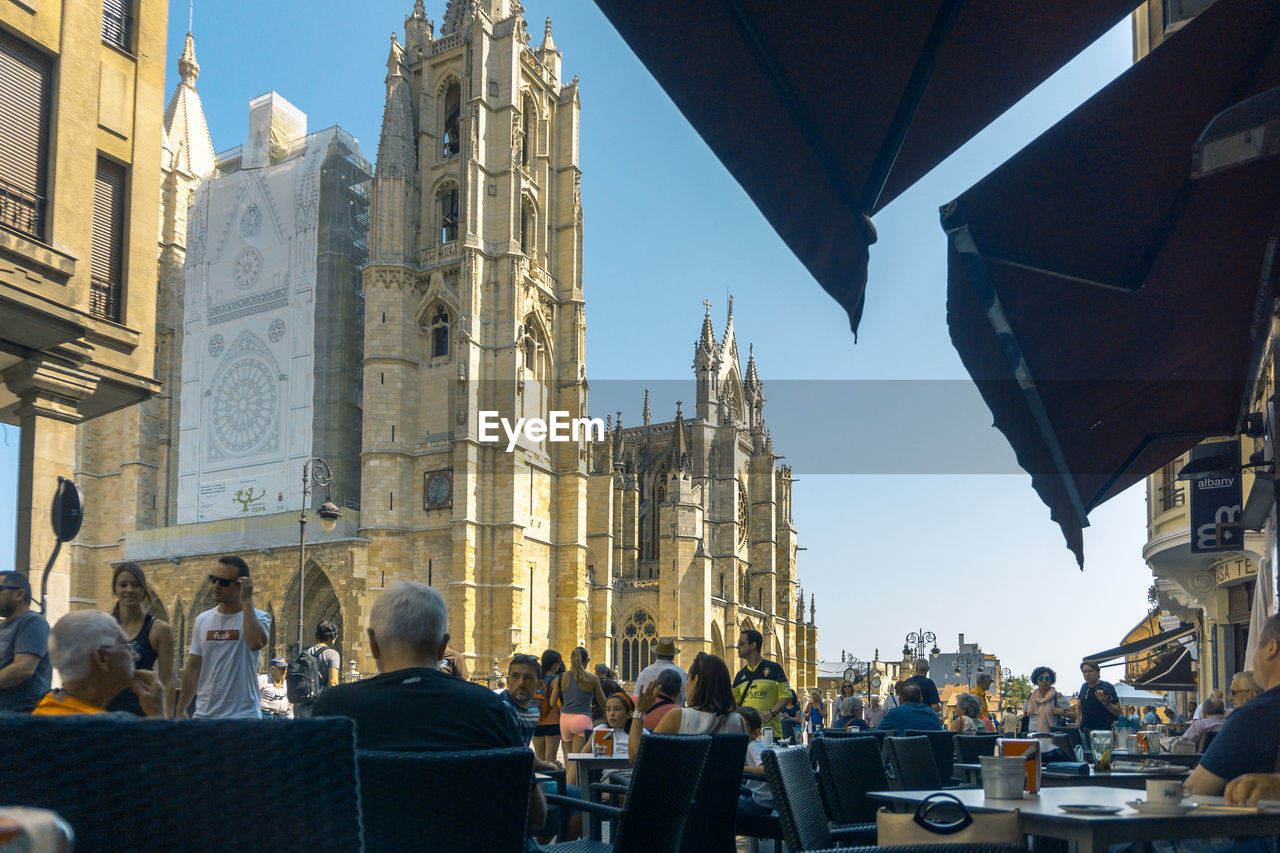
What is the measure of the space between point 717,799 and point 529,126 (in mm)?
37196

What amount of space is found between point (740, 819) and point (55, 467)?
361 inches

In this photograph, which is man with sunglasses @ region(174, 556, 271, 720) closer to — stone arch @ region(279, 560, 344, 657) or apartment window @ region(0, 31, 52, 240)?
apartment window @ region(0, 31, 52, 240)

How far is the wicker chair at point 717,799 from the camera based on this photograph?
4.21 metres

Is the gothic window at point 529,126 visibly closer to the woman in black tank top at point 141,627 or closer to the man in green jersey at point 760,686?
the man in green jersey at point 760,686

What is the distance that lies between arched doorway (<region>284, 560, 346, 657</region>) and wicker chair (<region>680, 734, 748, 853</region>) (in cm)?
3038

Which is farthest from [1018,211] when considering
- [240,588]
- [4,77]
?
[4,77]

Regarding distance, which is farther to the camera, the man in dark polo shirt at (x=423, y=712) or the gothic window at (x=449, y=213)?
the gothic window at (x=449, y=213)

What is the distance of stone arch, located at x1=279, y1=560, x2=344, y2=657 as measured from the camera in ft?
111

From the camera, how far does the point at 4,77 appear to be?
Result: 1102cm

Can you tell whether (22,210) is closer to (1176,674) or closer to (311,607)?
(1176,674)

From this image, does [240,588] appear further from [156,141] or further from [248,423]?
[248,423]

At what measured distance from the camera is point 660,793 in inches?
147

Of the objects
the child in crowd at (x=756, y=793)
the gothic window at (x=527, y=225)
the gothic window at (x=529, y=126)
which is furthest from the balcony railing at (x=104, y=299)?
the gothic window at (x=529, y=126)

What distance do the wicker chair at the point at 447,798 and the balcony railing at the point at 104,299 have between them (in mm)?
11234
